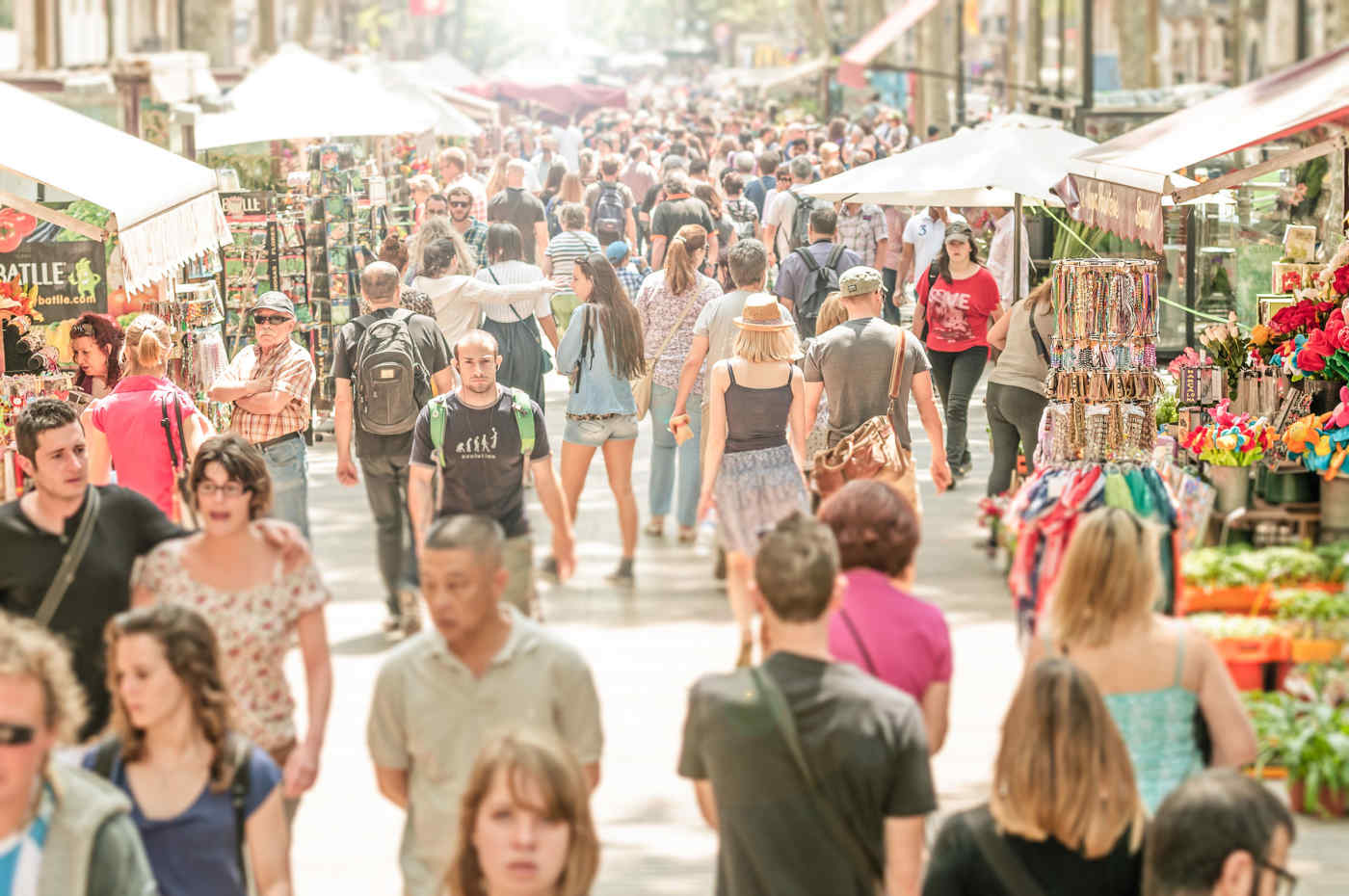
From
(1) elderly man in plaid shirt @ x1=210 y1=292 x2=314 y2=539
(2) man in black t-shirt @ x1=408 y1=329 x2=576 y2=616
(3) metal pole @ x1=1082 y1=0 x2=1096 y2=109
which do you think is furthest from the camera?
(3) metal pole @ x1=1082 y1=0 x2=1096 y2=109

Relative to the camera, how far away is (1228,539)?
8.26 metres

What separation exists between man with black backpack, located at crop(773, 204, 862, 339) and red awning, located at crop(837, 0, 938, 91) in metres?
21.0

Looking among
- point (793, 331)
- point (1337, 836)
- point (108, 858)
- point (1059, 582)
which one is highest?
point (793, 331)

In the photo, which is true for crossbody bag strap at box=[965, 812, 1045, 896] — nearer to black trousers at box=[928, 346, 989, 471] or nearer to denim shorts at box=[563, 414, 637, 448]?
denim shorts at box=[563, 414, 637, 448]

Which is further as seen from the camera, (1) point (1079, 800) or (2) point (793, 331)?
(2) point (793, 331)

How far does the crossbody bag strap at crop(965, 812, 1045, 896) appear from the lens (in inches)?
169

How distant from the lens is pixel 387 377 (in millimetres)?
→ 9258

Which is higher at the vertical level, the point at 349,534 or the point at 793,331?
the point at 793,331

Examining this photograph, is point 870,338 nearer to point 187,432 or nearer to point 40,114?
point 187,432

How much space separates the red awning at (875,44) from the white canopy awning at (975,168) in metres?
20.2

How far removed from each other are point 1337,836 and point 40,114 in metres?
7.58

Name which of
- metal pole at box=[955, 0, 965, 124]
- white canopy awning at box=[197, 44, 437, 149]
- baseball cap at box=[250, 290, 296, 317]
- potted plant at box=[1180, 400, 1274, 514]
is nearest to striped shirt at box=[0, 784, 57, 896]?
baseball cap at box=[250, 290, 296, 317]

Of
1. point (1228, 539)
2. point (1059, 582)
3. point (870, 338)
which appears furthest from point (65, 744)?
point (870, 338)

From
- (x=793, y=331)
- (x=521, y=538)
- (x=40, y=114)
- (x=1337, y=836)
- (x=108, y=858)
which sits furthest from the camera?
(x=40, y=114)
